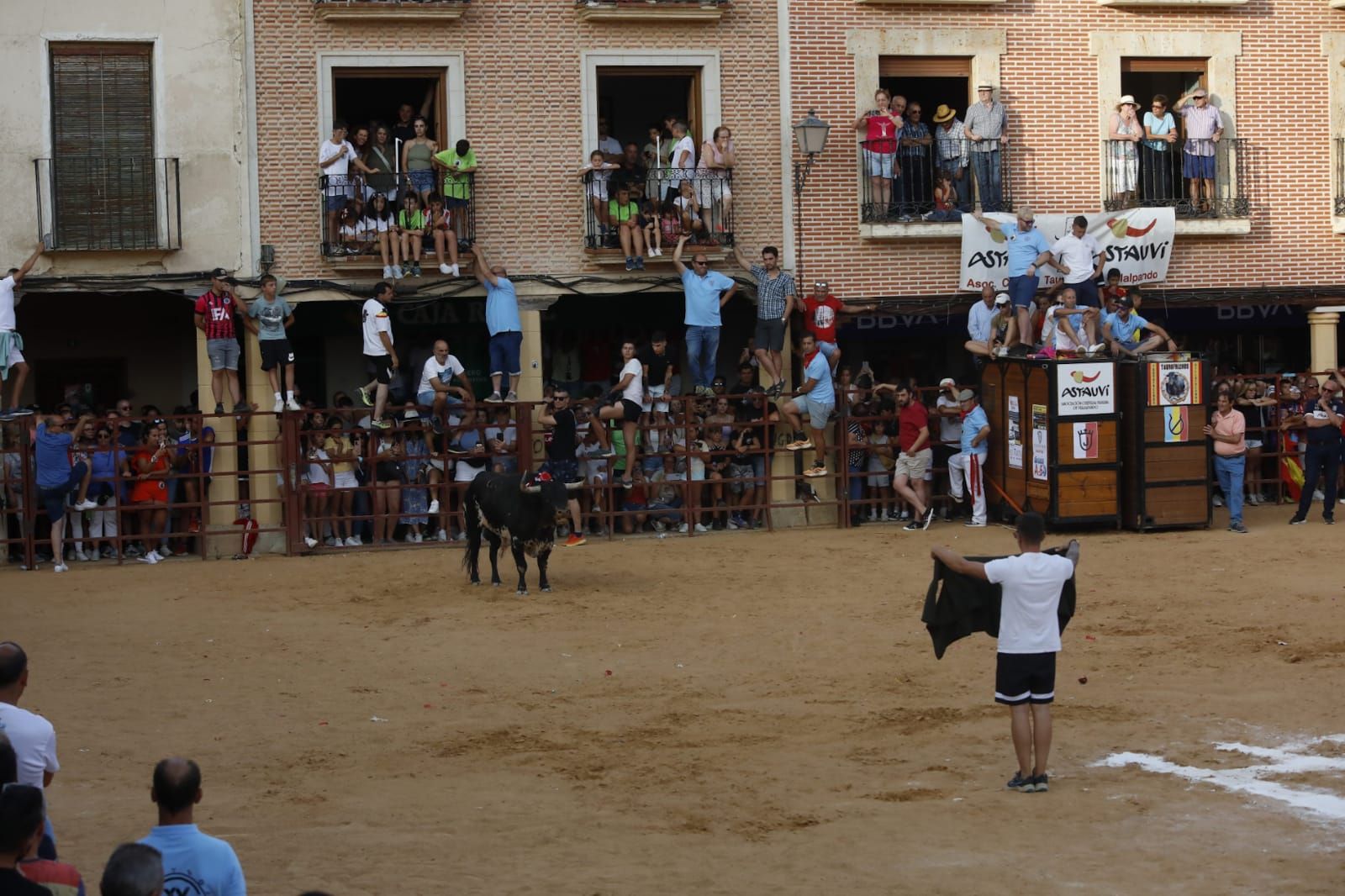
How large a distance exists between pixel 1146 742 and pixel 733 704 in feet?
10.7

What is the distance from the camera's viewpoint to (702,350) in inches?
992

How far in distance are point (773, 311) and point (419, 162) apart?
Answer: 5279 mm

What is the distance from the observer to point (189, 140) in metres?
23.9

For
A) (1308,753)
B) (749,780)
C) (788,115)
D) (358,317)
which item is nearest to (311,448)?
(358,317)

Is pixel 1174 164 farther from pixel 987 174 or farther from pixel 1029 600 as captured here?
pixel 1029 600

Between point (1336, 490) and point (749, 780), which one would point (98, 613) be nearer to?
point (749, 780)

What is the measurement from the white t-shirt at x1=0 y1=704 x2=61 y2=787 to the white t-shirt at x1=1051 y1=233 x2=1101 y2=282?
19750mm

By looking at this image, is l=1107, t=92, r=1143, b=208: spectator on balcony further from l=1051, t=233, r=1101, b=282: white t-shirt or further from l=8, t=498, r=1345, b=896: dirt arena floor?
l=8, t=498, r=1345, b=896: dirt arena floor

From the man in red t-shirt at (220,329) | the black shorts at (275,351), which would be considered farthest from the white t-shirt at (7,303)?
the black shorts at (275,351)

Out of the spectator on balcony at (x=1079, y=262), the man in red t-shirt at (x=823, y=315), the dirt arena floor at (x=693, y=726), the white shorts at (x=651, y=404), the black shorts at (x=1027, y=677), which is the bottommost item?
the dirt arena floor at (x=693, y=726)

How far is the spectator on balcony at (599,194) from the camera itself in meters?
24.9

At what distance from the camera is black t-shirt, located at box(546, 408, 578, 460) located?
22625 mm

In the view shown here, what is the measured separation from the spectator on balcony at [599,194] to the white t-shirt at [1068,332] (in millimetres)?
5950

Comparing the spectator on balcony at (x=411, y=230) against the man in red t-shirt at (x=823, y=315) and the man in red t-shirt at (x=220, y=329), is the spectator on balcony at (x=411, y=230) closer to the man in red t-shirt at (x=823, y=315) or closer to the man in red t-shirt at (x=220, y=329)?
the man in red t-shirt at (x=220, y=329)
